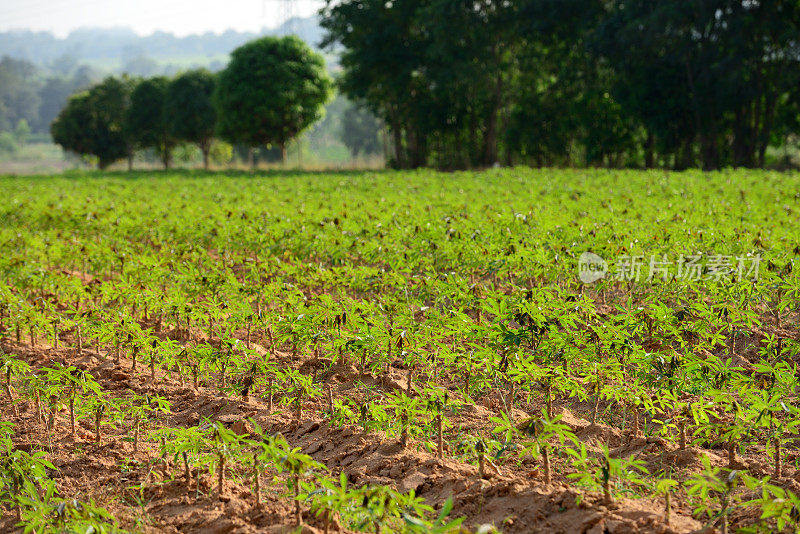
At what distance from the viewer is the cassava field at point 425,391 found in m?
2.97

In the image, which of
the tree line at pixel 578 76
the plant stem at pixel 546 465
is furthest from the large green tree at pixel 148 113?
the plant stem at pixel 546 465

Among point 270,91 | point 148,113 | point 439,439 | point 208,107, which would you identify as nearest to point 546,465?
point 439,439

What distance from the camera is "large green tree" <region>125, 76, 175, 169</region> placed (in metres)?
48.1

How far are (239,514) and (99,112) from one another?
55011 millimetres

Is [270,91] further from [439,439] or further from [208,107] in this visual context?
[439,439]

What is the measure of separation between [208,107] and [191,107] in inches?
44.5

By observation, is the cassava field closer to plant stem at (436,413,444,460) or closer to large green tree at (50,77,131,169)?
plant stem at (436,413,444,460)

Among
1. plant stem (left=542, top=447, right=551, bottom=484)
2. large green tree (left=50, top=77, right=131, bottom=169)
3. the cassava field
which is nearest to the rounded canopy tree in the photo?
large green tree (left=50, top=77, right=131, bottom=169)

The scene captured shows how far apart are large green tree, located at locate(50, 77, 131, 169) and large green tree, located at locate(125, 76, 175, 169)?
238 cm

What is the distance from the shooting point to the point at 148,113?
4819 centimetres

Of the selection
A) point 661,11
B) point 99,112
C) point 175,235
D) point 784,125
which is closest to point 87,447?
point 175,235

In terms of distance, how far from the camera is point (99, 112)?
51406mm

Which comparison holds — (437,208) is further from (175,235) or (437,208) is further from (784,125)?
(784,125)

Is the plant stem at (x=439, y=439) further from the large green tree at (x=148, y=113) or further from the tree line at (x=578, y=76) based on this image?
the large green tree at (x=148, y=113)
